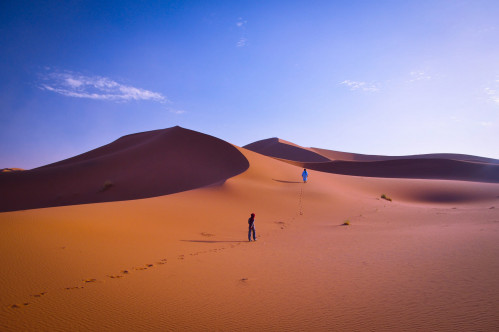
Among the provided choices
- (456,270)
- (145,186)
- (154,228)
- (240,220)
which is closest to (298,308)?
(456,270)

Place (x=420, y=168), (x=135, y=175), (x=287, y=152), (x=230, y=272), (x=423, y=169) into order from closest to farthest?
(x=230, y=272) < (x=135, y=175) < (x=423, y=169) < (x=420, y=168) < (x=287, y=152)

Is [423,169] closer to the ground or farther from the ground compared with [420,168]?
closer to the ground

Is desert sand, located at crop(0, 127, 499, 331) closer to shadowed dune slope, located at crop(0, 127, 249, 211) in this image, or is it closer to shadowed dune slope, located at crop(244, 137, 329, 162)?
shadowed dune slope, located at crop(0, 127, 249, 211)

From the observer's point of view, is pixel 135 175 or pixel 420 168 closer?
pixel 135 175

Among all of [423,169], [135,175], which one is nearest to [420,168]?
[423,169]

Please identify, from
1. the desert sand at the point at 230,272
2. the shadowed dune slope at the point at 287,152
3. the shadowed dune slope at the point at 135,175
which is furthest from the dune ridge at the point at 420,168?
the desert sand at the point at 230,272

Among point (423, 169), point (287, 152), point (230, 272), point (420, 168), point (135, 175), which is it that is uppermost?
point (287, 152)

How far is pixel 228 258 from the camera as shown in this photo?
7016 mm

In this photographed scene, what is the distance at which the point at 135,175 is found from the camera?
22.7 metres

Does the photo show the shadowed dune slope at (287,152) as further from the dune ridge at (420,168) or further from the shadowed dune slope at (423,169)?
the shadowed dune slope at (423,169)

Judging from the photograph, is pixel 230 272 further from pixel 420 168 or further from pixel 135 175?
pixel 420 168

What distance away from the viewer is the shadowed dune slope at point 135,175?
2069 cm

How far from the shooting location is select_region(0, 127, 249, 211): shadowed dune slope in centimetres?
2069

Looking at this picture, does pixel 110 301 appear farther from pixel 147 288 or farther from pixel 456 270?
pixel 456 270
